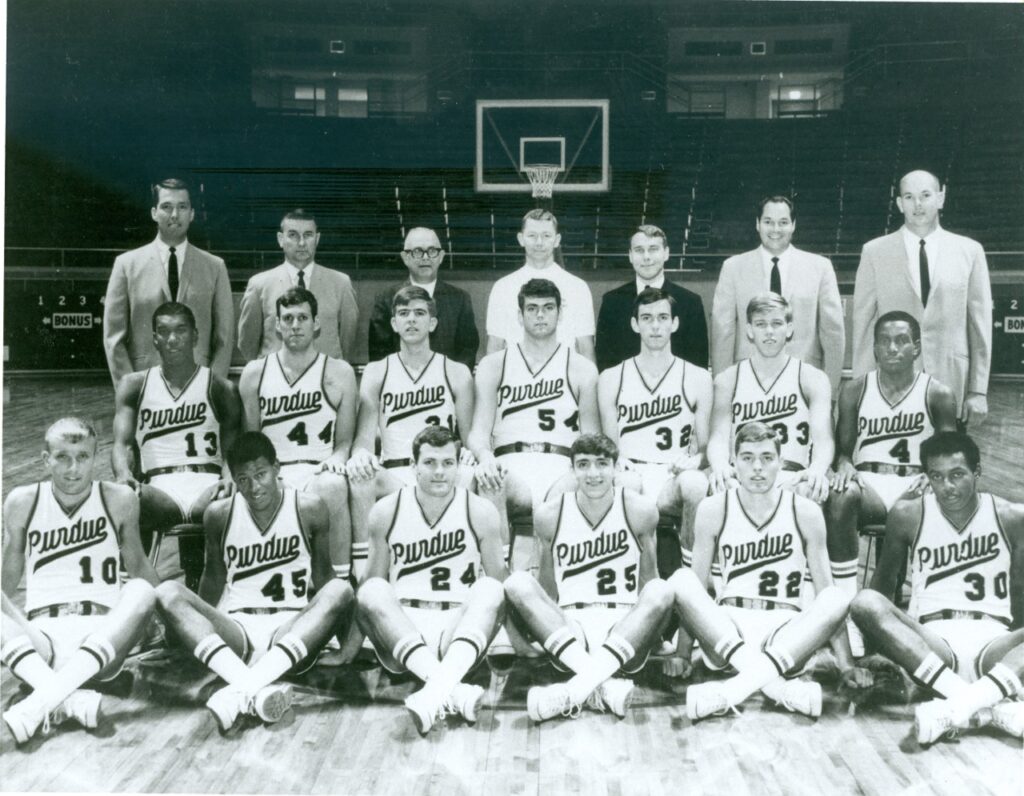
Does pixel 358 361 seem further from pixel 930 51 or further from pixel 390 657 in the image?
pixel 930 51

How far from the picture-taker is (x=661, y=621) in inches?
125

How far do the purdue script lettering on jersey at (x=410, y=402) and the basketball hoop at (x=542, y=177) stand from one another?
883mm

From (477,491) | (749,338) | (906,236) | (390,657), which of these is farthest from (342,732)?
(906,236)

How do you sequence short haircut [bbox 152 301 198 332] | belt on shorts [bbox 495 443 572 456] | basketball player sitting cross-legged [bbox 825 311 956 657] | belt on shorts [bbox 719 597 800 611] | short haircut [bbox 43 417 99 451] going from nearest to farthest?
belt on shorts [bbox 719 597 800 611], short haircut [bbox 43 417 99 451], basketball player sitting cross-legged [bbox 825 311 956 657], belt on shorts [bbox 495 443 572 456], short haircut [bbox 152 301 198 332]

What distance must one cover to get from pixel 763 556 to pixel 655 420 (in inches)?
24.7

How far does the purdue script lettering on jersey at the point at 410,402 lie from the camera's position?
3602 millimetres

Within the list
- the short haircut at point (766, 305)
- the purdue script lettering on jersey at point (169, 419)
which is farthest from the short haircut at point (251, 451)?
the short haircut at point (766, 305)

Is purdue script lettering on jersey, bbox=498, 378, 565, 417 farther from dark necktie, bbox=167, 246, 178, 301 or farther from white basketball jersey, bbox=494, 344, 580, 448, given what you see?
dark necktie, bbox=167, 246, 178, 301

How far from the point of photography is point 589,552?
3324mm

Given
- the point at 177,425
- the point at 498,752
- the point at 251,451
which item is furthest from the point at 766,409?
the point at 177,425

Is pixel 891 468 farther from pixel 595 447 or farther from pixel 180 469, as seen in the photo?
pixel 180 469

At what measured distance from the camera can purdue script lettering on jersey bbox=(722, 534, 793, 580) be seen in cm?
326

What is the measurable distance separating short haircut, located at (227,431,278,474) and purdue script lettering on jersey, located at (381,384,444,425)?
45 centimetres

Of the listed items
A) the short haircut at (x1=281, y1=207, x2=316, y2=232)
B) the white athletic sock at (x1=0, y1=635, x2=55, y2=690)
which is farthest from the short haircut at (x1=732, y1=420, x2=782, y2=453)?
the white athletic sock at (x1=0, y1=635, x2=55, y2=690)
